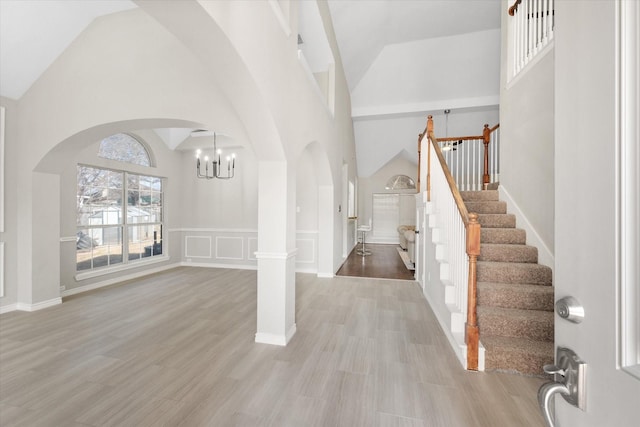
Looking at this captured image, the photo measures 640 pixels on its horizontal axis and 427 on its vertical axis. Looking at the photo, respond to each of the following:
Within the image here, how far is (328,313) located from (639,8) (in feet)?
11.2

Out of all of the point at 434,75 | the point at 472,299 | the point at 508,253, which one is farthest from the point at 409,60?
the point at 472,299

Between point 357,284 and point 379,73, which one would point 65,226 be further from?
point 379,73

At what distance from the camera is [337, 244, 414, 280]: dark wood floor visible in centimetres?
527

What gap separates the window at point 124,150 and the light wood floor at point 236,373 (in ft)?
8.82

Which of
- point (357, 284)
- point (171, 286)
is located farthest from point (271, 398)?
point (171, 286)

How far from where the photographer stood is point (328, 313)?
3.40 metres

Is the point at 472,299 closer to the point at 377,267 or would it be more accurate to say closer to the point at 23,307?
the point at 377,267

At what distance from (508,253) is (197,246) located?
239 inches

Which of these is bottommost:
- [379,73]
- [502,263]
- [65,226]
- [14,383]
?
[14,383]

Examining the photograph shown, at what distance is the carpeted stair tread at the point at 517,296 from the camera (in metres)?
2.48

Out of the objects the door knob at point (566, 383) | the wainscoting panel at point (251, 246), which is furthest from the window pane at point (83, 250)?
the door knob at point (566, 383)

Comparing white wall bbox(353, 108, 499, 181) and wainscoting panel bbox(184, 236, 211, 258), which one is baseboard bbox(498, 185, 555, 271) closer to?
white wall bbox(353, 108, 499, 181)

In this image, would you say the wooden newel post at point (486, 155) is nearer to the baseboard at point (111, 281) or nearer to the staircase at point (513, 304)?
the staircase at point (513, 304)

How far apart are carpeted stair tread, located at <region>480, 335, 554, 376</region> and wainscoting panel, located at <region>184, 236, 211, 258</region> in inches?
225
